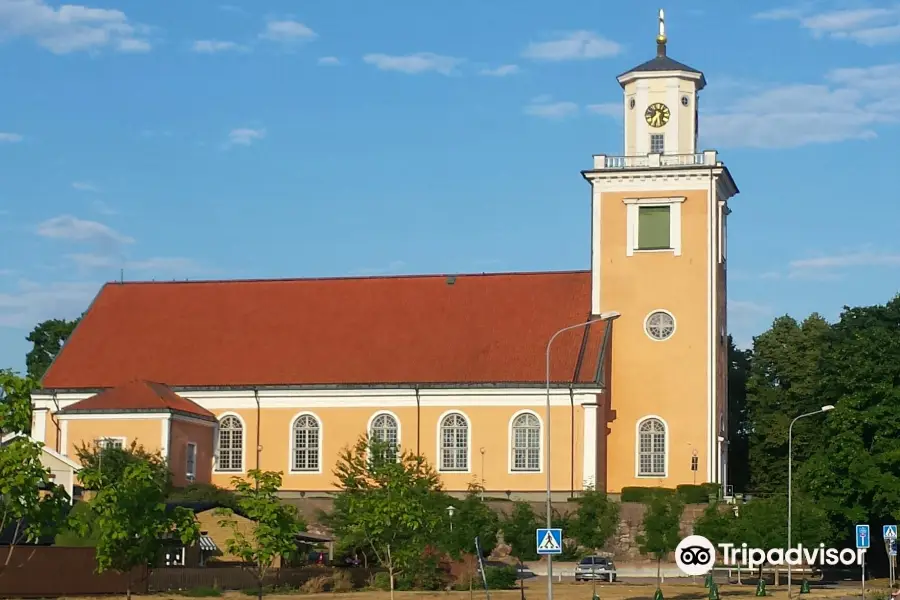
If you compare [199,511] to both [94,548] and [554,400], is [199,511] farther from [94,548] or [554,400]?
[554,400]

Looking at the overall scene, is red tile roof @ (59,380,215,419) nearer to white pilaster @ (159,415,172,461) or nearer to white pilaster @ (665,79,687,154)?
white pilaster @ (159,415,172,461)

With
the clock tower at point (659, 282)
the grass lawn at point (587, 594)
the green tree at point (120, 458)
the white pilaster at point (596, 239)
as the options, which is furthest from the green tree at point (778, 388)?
the green tree at point (120, 458)

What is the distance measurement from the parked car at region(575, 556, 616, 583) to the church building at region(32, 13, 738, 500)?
22.8ft

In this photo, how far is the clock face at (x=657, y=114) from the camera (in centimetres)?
7688

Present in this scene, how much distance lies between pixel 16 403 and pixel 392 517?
56.7ft

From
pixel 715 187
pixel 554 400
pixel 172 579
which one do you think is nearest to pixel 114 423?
pixel 554 400

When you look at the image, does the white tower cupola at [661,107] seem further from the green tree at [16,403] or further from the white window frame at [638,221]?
the green tree at [16,403]

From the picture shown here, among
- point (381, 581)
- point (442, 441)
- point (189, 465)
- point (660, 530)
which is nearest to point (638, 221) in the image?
point (442, 441)

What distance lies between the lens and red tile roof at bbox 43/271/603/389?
254 ft

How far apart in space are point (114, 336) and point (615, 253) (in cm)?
2561

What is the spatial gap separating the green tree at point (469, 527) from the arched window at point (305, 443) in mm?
11965

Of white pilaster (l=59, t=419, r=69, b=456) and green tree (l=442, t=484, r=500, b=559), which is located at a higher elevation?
white pilaster (l=59, t=419, r=69, b=456)

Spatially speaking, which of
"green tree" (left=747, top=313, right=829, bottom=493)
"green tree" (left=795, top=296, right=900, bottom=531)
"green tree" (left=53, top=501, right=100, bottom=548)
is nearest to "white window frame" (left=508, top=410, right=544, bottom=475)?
"green tree" (left=795, top=296, right=900, bottom=531)

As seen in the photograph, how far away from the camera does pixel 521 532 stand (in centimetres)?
6344
